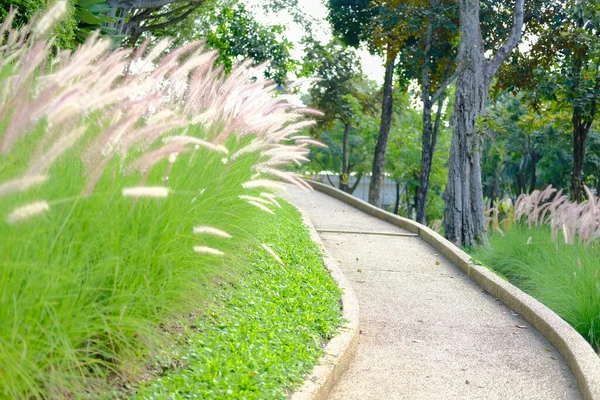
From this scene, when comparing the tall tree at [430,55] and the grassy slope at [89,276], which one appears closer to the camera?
the grassy slope at [89,276]

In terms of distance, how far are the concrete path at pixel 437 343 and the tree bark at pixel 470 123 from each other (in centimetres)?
437

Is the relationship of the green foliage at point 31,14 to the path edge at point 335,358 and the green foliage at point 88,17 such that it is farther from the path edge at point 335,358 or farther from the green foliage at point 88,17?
the path edge at point 335,358

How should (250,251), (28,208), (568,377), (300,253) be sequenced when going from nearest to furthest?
1. (28,208)
2. (568,377)
3. (250,251)
4. (300,253)

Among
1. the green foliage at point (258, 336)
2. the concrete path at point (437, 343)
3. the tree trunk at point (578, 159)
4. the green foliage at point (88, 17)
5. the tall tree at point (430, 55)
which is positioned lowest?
the concrete path at point (437, 343)

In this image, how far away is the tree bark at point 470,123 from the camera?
13836mm

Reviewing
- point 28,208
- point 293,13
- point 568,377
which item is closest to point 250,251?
point 568,377

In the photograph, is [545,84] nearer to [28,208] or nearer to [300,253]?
[300,253]

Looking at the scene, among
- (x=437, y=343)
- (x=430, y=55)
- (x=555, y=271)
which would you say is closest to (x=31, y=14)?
(x=437, y=343)

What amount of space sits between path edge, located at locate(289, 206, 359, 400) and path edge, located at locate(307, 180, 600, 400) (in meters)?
1.51

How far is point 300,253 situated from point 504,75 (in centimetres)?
1264

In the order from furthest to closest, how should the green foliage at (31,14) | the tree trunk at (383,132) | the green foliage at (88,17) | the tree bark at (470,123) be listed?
1. the tree trunk at (383,132)
2. the tree bark at (470,123)
3. the green foliage at (88,17)
4. the green foliage at (31,14)

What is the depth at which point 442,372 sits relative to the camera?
17.9ft

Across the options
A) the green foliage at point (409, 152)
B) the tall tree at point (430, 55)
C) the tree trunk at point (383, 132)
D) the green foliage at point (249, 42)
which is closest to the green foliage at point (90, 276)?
the tall tree at point (430, 55)

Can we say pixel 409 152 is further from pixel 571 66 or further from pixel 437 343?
pixel 437 343
